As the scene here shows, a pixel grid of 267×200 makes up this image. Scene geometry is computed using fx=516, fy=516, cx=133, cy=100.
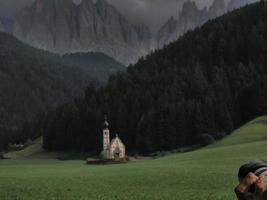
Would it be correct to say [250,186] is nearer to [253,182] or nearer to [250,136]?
[253,182]

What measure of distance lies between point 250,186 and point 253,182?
0.19 ft

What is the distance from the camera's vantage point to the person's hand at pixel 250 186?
3492 mm

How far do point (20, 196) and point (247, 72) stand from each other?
437 ft

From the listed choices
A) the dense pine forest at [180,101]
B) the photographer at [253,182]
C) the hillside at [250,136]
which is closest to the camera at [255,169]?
the photographer at [253,182]

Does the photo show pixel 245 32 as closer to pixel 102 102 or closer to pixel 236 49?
pixel 236 49

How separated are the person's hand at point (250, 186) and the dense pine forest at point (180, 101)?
336 feet

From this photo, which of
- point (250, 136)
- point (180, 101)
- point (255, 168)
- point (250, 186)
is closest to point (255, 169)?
point (255, 168)

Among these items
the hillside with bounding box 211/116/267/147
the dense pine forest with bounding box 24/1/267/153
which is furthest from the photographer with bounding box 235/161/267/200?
the dense pine forest with bounding box 24/1/267/153

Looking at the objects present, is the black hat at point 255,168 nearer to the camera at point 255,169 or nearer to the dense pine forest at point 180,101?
the camera at point 255,169

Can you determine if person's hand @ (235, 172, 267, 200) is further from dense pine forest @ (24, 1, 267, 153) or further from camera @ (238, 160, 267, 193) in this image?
dense pine forest @ (24, 1, 267, 153)

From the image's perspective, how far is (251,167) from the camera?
12.3ft

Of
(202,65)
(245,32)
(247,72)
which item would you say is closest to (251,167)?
(247,72)

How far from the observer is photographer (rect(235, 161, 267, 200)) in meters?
3.50

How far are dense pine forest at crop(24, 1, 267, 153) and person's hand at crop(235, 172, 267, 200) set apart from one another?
102 meters
